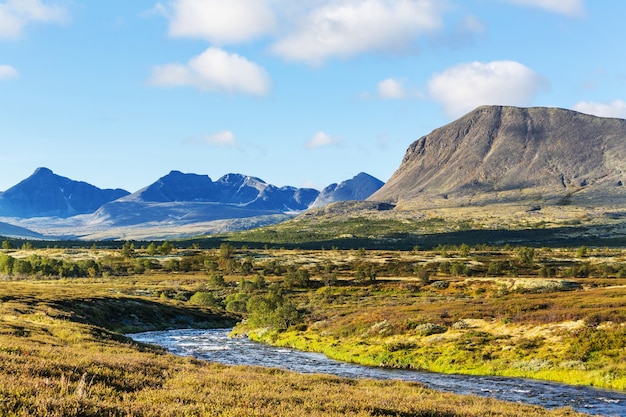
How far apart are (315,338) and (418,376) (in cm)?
2274

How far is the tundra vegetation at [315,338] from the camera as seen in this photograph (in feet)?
55.9

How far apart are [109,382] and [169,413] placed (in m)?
5.85

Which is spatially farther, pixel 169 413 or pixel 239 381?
pixel 239 381

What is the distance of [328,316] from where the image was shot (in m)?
76.0

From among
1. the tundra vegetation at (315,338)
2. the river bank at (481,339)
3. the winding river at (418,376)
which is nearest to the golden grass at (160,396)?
the tundra vegetation at (315,338)

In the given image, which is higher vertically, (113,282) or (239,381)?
(239,381)

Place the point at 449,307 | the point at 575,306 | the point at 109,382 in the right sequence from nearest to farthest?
the point at 109,382 → the point at 575,306 → the point at 449,307

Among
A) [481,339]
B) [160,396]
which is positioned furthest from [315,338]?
[160,396]

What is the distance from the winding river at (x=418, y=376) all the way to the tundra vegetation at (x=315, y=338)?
8.30 feet

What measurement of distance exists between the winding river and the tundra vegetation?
8.30 feet

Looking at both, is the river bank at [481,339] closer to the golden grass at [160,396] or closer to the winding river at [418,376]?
the winding river at [418,376]

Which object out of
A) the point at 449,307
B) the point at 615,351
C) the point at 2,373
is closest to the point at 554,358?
the point at 615,351

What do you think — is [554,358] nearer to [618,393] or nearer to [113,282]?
[618,393]

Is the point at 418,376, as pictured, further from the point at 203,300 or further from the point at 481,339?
the point at 203,300
